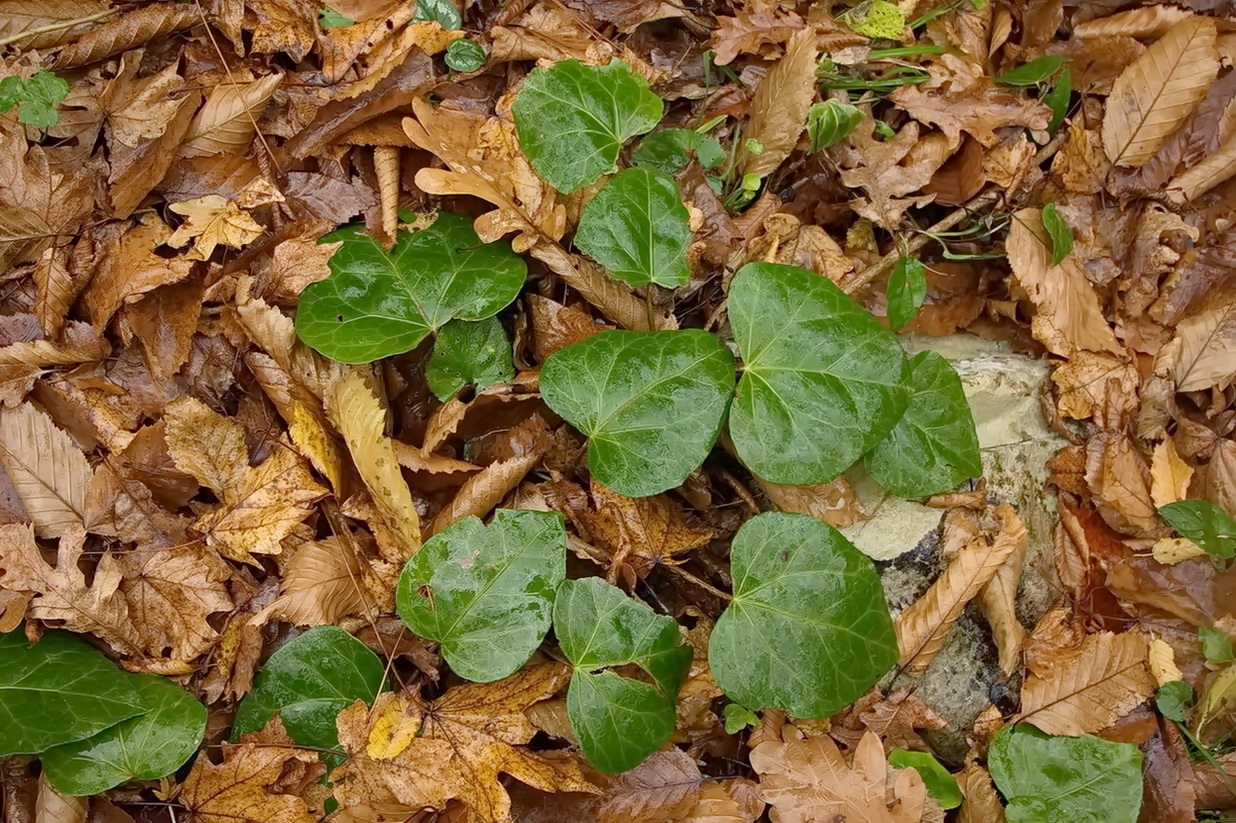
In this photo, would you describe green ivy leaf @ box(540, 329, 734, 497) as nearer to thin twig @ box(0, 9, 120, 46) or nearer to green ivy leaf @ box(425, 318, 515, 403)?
green ivy leaf @ box(425, 318, 515, 403)

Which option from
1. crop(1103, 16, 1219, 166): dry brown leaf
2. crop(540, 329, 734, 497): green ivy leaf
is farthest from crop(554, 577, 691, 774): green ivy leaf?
crop(1103, 16, 1219, 166): dry brown leaf

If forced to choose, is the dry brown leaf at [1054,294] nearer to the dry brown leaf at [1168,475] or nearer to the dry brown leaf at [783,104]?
the dry brown leaf at [1168,475]

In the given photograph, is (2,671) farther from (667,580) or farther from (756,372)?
(756,372)

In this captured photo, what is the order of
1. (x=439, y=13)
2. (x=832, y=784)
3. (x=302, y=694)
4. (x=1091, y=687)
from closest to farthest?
(x=302, y=694), (x=832, y=784), (x=1091, y=687), (x=439, y=13)

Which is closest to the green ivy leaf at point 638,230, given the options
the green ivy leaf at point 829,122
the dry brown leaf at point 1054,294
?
the green ivy leaf at point 829,122

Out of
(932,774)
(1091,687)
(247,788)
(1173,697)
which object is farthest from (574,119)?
(1173,697)

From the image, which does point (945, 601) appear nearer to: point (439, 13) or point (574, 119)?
point (574, 119)
